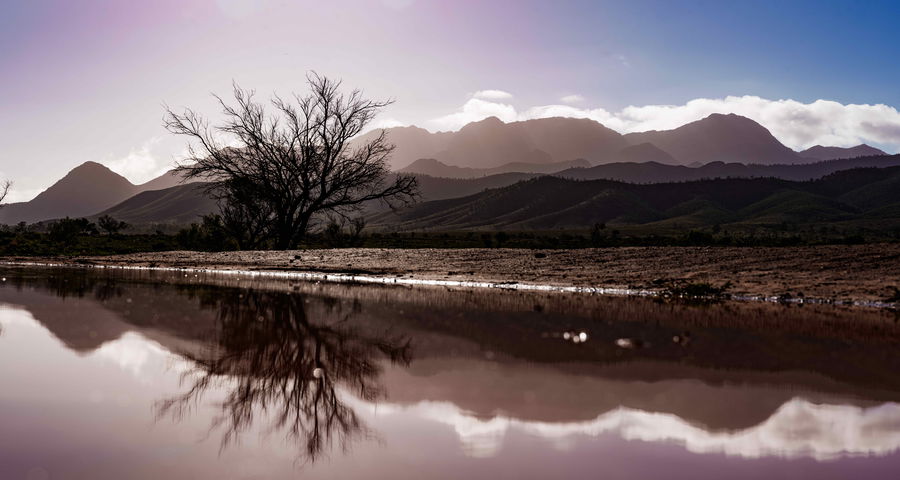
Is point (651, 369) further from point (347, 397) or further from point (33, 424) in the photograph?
point (33, 424)

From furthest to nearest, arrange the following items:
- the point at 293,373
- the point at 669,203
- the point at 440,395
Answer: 1. the point at 669,203
2. the point at 293,373
3. the point at 440,395

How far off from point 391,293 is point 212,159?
78.0 ft

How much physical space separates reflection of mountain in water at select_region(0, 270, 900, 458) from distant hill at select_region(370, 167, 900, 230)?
142 metres

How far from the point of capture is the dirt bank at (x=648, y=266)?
17.3 m

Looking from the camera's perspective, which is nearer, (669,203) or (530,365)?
(530,365)

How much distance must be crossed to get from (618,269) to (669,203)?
177 m

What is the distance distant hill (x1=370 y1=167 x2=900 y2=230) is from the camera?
156875 mm

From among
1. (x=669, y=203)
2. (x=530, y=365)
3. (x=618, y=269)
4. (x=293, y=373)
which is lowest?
(x=530, y=365)

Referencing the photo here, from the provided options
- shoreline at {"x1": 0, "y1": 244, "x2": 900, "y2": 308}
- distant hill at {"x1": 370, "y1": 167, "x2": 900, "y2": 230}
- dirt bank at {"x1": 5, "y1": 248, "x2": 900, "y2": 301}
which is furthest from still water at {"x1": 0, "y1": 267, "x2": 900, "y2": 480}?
distant hill at {"x1": 370, "y1": 167, "x2": 900, "y2": 230}

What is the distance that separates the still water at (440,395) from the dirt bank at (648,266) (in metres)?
4.65

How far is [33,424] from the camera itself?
5.04 m

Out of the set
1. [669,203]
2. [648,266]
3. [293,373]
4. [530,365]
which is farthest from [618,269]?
[669,203]

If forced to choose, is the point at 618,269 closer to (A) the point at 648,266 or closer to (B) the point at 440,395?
(A) the point at 648,266

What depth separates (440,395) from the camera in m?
6.43
